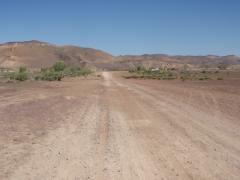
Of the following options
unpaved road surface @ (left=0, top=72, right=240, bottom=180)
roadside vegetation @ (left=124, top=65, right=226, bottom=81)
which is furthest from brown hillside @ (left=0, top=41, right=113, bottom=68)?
unpaved road surface @ (left=0, top=72, right=240, bottom=180)

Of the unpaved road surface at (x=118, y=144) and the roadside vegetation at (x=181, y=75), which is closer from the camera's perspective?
the unpaved road surface at (x=118, y=144)

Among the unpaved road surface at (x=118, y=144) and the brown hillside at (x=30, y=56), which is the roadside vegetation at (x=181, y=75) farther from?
the brown hillside at (x=30, y=56)

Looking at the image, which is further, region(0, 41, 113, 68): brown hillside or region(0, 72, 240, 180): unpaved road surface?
region(0, 41, 113, 68): brown hillside

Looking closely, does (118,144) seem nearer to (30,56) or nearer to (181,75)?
(181,75)

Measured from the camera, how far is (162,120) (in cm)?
1512

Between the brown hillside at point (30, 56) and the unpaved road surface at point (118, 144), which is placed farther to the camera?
the brown hillside at point (30, 56)

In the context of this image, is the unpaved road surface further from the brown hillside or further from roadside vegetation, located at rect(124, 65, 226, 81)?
the brown hillside

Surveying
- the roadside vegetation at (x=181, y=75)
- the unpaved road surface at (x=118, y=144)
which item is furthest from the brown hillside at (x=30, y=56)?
the unpaved road surface at (x=118, y=144)

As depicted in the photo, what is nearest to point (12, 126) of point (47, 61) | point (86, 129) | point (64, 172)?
point (86, 129)

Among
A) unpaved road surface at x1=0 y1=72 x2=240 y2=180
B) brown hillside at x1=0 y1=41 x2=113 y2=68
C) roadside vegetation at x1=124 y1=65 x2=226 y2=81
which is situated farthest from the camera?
brown hillside at x1=0 y1=41 x2=113 y2=68

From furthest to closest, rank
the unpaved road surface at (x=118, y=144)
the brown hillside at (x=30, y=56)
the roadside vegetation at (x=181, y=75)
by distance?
the brown hillside at (x=30, y=56), the roadside vegetation at (x=181, y=75), the unpaved road surface at (x=118, y=144)

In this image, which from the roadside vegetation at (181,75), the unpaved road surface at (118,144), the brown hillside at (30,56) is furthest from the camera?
the brown hillside at (30,56)

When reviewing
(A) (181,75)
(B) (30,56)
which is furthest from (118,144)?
(B) (30,56)

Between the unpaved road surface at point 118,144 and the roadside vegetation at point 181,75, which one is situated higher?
the unpaved road surface at point 118,144
